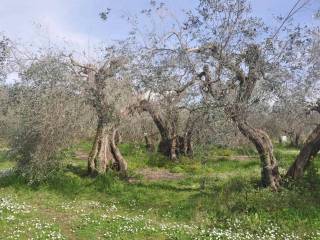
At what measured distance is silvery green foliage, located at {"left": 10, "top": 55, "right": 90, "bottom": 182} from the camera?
877 inches

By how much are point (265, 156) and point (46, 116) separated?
975cm

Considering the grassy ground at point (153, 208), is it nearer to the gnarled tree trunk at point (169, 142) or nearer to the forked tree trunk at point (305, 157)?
the forked tree trunk at point (305, 157)

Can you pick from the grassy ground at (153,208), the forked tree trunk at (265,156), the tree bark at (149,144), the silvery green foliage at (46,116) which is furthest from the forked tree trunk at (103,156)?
the tree bark at (149,144)

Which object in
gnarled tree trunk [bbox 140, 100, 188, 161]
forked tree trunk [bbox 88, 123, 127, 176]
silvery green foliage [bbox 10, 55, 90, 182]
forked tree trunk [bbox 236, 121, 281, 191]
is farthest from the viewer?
gnarled tree trunk [bbox 140, 100, 188, 161]

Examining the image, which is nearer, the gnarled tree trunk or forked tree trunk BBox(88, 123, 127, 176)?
forked tree trunk BBox(88, 123, 127, 176)

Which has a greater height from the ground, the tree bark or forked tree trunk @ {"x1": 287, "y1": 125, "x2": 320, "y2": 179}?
the tree bark

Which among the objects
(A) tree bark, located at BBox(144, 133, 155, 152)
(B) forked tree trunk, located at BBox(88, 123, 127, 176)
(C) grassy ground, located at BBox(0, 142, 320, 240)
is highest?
(A) tree bark, located at BBox(144, 133, 155, 152)

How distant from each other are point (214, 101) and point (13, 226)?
9.43 metres

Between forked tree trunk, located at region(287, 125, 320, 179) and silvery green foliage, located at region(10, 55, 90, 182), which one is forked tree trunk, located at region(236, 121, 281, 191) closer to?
forked tree trunk, located at region(287, 125, 320, 179)

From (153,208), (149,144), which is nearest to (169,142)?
(149,144)

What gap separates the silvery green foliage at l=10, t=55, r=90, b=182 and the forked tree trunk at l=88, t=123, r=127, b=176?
1.72 meters

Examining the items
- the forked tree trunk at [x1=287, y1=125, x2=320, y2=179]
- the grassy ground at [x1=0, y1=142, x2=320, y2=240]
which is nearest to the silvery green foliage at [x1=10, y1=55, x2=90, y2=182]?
the grassy ground at [x1=0, y1=142, x2=320, y2=240]

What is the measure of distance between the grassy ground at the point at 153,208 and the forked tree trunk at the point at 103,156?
2.42 feet

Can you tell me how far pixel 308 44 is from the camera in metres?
21.0
